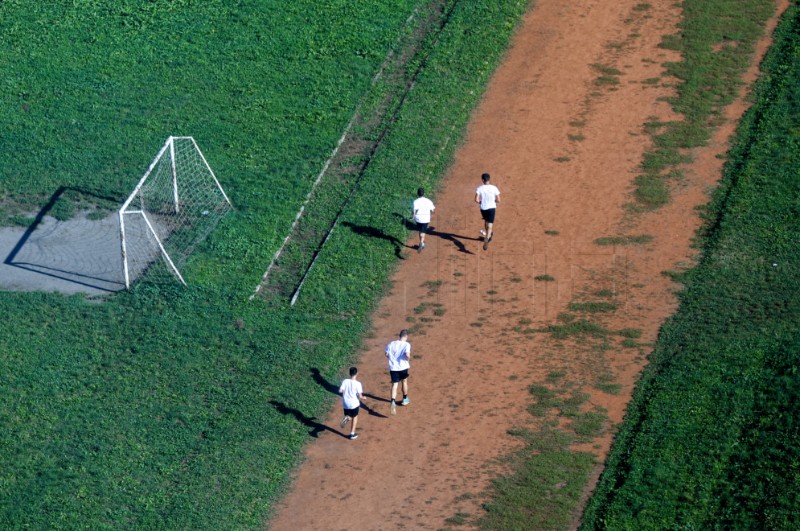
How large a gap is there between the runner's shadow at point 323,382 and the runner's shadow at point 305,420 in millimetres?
955

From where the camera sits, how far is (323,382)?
27031 millimetres

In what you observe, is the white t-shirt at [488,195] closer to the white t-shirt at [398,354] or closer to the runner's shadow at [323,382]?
the white t-shirt at [398,354]

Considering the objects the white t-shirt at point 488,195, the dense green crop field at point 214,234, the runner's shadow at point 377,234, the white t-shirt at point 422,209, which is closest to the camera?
the dense green crop field at point 214,234

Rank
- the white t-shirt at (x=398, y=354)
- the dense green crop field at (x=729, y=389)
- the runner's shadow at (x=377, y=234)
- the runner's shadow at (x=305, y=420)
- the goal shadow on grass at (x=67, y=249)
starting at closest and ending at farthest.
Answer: the dense green crop field at (x=729, y=389) < the white t-shirt at (x=398, y=354) < the runner's shadow at (x=305, y=420) < the goal shadow on grass at (x=67, y=249) < the runner's shadow at (x=377, y=234)

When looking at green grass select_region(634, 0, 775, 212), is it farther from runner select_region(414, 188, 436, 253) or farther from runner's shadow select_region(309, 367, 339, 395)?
runner's shadow select_region(309, 367, 339, 395)

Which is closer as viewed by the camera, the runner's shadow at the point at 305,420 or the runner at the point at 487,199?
the runner's shadow at the point at 305,420

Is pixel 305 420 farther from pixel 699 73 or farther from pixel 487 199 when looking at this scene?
pixel 699 73

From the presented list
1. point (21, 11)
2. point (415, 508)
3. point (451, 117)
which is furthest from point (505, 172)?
point (21, 11)

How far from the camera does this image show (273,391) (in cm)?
2678

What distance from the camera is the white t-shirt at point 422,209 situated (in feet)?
97.7

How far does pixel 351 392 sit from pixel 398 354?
1.38m

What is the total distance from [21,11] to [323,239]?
1630 centimetres

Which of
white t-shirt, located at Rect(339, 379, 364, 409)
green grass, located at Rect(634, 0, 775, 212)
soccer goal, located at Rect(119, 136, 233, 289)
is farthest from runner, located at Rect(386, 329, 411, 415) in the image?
green grass, located at Rect(634, 0, 775, 212)

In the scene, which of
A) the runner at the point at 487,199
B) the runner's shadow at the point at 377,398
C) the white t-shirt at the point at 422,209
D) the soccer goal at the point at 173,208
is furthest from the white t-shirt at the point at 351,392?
the soccer goal at the point at 173,208
